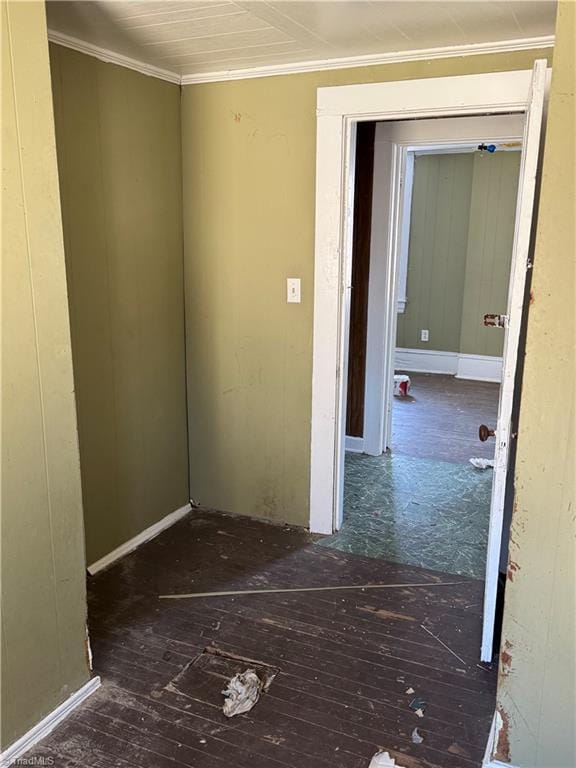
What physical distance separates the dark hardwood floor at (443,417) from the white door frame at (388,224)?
35 centimetres

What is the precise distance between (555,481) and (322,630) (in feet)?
4.02

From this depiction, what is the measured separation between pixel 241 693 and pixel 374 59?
8.21 feet

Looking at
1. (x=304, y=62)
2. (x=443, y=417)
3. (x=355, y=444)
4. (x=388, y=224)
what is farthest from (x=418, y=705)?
(x=443, y=417)

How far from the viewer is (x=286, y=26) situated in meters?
2.27

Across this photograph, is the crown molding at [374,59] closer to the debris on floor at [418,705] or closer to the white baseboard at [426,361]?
the debris on floor at [418,705]

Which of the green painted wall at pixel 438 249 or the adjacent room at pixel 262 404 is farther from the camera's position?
the green painted wall at pixel 438 249

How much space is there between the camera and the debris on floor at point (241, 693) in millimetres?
2010

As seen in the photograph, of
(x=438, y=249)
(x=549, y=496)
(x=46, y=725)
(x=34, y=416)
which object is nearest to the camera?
(x=549, y=496)

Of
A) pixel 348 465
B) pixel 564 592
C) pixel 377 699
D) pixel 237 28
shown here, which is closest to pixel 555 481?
pixel 564 592

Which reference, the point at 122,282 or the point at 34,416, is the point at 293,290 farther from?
the point at 34,416

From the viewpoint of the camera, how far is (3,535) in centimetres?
172

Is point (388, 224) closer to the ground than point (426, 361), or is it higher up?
higher up

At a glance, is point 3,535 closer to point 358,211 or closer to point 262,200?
point 262,200

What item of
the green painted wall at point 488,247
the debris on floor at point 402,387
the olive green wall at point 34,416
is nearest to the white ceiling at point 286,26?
the olive green wall at point 34,416
